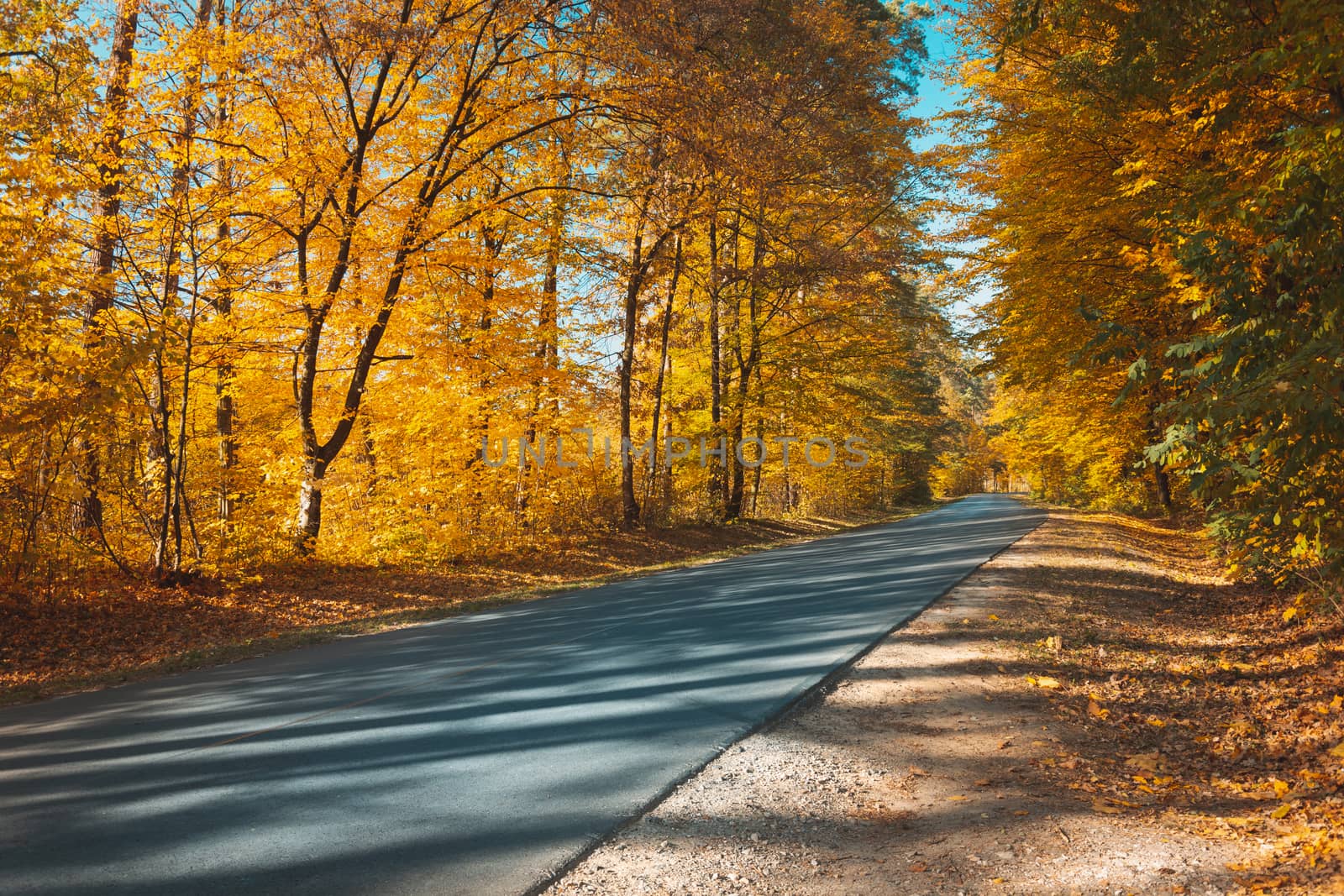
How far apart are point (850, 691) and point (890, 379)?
3440 cm

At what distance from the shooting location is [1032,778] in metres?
4.51

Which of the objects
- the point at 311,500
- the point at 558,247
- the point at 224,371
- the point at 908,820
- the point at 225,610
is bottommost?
the point at 225,610

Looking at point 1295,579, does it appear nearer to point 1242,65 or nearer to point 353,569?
point 1242,65

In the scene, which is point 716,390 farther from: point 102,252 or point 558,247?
point 102,252

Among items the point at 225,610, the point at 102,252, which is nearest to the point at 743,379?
the point at 225,610

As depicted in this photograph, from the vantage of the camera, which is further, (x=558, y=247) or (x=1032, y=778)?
(x=558, y=247)

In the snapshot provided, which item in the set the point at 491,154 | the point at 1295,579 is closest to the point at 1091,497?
the point at 1295,579

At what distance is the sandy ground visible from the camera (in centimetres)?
336

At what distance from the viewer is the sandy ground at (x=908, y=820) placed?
336cm

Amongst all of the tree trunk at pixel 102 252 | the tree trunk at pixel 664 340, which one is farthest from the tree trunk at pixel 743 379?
the tree trunk at pixel 102 252

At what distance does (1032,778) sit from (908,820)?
0.99m

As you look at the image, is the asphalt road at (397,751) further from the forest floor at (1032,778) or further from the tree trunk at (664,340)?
the tree trunk at (664,340)

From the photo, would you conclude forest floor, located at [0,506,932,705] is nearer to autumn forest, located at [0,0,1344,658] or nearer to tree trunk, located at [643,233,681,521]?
autumn forest, located at [0,0,1344,658]

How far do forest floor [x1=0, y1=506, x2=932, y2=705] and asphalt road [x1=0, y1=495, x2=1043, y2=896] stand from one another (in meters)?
0.90
